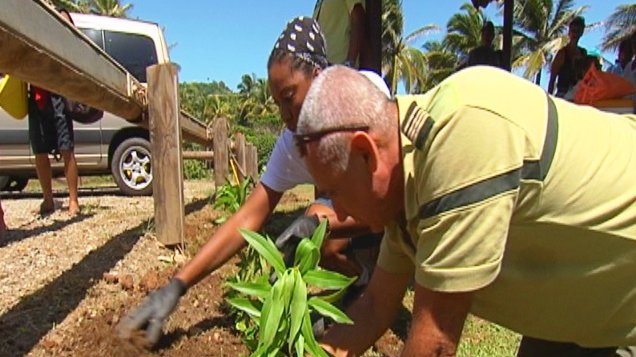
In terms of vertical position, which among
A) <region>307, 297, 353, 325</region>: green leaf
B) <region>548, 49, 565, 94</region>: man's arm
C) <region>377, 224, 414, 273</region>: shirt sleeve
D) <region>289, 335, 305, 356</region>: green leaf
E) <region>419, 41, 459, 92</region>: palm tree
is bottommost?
<region>289, 335, 305, 356</region>: green leaf

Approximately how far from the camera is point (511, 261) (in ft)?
4.74

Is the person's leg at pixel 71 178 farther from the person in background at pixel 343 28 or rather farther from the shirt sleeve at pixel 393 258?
the shirt sleeve at pixel 393 258

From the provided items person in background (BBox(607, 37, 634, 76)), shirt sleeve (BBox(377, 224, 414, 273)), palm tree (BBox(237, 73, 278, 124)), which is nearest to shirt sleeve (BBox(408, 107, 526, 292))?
shirt sleeve (BBox(377, 224, 414, 273))

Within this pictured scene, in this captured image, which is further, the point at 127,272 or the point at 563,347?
the point at 127,272

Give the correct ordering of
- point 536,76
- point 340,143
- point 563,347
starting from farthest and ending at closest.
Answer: point 536,76
point 563,347
point 340,143

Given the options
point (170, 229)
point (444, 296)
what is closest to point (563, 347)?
point (444, 296)

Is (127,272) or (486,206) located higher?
(486,206)

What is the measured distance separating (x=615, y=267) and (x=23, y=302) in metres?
2.37

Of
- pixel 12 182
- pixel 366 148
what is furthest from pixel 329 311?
pixel 12 182

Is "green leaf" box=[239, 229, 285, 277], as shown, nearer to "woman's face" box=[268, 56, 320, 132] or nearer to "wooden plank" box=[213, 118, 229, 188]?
"woman's face" box=[268, 56, 320, 132]

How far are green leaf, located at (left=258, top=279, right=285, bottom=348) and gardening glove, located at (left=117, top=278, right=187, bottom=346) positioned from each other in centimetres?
61

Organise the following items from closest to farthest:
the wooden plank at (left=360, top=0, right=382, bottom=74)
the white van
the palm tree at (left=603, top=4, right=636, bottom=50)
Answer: the wooden plank at (left=360, top=0, right=382, bottom=74)
the white van
the palm tree at (left=603, top=4, right=636, bottom=50)

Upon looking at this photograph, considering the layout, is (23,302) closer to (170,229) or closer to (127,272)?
(127,272)

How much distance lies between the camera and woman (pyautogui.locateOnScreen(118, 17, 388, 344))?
8.02 feet
